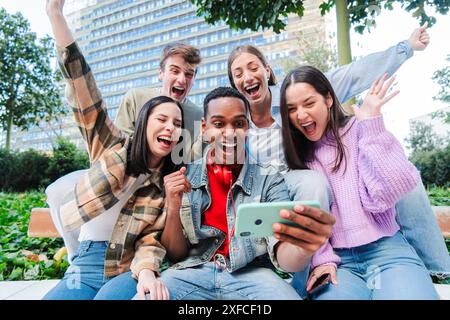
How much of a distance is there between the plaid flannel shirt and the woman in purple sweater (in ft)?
1.68

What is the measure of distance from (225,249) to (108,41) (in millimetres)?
990

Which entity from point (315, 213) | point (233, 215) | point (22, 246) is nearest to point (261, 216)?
point (315, 213)

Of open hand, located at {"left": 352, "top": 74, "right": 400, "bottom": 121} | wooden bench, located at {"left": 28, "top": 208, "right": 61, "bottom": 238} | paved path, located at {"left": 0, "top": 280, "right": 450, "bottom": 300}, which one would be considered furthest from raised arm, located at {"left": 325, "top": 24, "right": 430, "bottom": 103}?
wooden bench, located at {"left": 28, "top": 208, "right": 61, "bottom": 238}

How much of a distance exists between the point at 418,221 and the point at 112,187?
1.03 meters

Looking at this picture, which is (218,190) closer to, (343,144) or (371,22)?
(343,144)

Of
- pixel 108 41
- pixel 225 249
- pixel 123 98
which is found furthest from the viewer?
pixel 108 41

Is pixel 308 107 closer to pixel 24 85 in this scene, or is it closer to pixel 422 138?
pixel 422 138

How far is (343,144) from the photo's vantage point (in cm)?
122

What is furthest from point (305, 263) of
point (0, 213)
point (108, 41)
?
point (0, 213)

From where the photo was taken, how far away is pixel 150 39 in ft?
4.91

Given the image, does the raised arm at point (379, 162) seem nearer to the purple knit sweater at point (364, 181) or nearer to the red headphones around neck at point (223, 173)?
the purple knit sweater at point (364, 181)

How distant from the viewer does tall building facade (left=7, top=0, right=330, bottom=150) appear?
55.3 inches

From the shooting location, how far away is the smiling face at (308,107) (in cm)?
121
